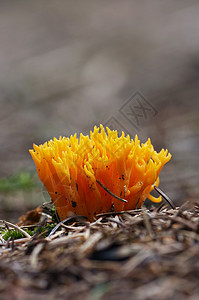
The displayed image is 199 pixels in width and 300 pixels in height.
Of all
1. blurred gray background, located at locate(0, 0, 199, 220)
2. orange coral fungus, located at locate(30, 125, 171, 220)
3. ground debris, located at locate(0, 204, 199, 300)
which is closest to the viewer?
ground debris, located at locate(0, 204, 199, 300)

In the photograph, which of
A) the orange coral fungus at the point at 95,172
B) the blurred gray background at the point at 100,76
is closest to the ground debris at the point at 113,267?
the orange coral fungus at the point at 95,172

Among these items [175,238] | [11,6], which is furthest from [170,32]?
[175,238]

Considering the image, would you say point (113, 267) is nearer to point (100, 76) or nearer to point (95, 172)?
point (95, 172)

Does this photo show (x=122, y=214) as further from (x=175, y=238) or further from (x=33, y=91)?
(x=33, y=91)

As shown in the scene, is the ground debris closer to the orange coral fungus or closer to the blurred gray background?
the orange coral fungus

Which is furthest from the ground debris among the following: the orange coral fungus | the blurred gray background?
the blurred gray background

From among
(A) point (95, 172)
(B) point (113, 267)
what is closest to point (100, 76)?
(A) point (95, 172)

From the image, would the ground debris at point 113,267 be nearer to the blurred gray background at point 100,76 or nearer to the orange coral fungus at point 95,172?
the orange coral fungus at point 95,172
